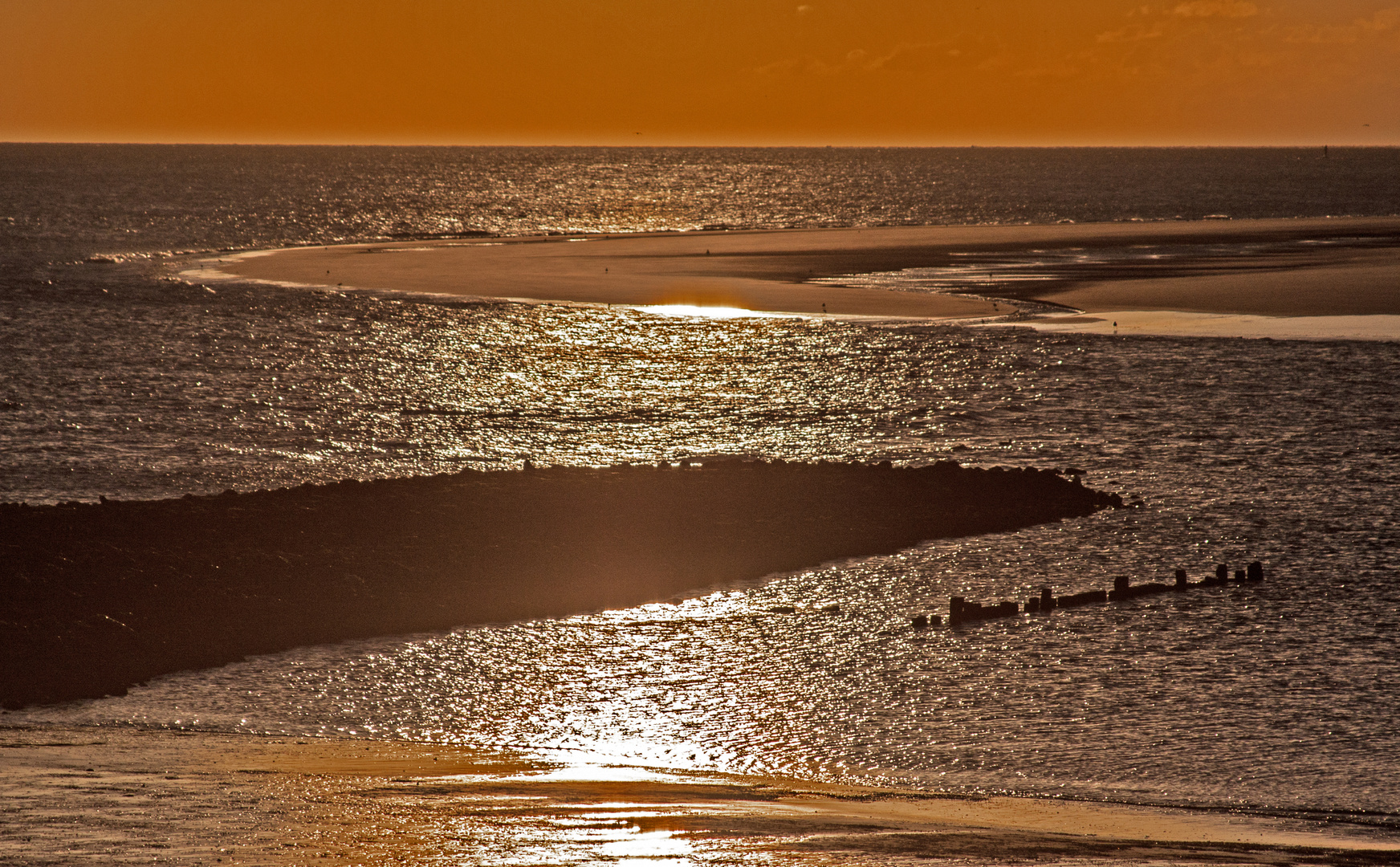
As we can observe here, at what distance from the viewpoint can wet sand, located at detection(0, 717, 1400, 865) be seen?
13016mm

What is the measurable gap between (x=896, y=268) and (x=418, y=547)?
6521 centimetres

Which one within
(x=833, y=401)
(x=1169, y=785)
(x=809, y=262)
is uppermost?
(x=809, y=262)

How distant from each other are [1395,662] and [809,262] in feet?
241

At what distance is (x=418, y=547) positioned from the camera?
26984mm

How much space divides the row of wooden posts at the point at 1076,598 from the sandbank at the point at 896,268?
114 ft

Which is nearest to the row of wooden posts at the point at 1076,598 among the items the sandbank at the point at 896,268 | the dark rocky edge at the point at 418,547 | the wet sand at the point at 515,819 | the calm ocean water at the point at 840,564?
the calm ocean water at the point at 840,564

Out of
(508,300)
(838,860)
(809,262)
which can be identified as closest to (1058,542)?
(838,860)

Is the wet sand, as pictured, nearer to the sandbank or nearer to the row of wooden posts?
the row of wooden posts

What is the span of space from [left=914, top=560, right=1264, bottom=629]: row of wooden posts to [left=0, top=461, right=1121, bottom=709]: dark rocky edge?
403cm

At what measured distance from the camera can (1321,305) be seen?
209 feet

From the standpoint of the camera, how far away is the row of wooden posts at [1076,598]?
24422 millimetres

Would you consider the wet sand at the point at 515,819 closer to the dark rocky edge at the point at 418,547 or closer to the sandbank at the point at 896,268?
the dark rocky edge at the point at 418,547

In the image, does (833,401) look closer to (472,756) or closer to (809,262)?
(472,756)

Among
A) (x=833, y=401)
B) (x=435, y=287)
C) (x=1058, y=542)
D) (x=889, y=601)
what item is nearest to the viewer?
(x=889, y=601)
